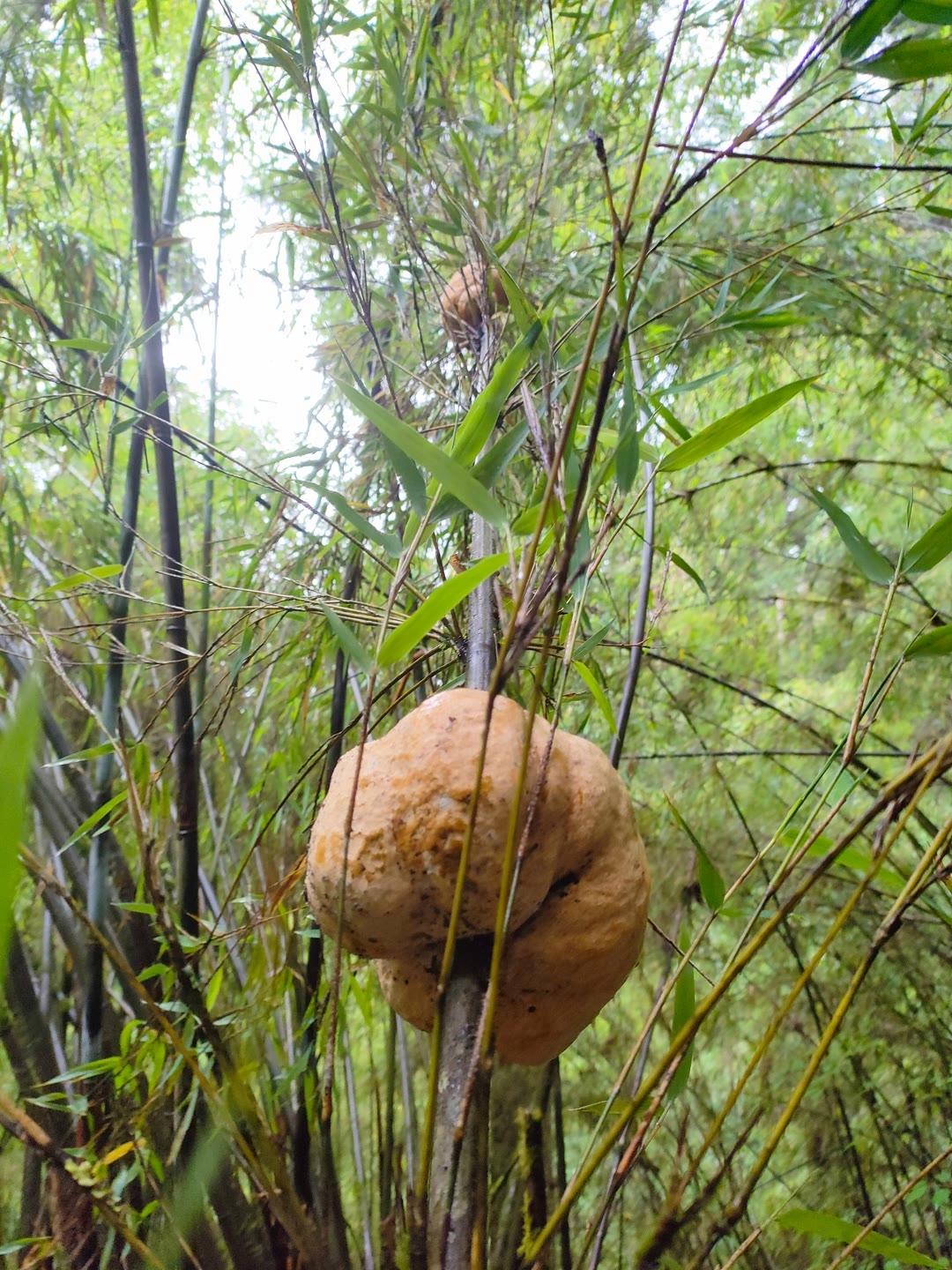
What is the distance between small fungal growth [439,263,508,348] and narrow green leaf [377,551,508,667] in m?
0.47

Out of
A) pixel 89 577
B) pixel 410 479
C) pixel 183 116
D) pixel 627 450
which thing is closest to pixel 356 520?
pixel 410 479

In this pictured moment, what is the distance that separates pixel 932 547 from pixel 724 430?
0.14 meters

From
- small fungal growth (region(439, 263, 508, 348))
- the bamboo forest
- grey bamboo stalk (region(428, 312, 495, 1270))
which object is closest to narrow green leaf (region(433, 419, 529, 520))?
the bamboo forest

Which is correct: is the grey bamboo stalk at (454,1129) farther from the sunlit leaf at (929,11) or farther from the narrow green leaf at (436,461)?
the sunlit leaf at (929,11)

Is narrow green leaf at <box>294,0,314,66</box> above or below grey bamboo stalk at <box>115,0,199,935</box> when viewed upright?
above

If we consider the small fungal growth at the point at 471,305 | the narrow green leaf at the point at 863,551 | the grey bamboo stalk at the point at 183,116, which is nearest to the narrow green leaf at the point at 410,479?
the narrow green leaf at the point at 863,551

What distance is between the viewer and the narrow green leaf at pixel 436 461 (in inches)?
16.7

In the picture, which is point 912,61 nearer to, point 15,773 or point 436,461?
point 436,461

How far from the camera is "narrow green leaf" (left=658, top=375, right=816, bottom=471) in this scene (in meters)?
0.48

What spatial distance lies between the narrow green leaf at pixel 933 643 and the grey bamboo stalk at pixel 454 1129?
0.82ft

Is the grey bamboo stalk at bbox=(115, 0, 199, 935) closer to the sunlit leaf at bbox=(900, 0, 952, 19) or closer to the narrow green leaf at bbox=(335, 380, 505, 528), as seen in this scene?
the narrow green leaf at bbox=(335, 380, 505, 528)

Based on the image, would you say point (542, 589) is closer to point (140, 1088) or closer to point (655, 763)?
point (140, 1088)

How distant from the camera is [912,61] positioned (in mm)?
481

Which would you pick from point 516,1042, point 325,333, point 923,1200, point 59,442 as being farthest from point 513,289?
point 923,1200
